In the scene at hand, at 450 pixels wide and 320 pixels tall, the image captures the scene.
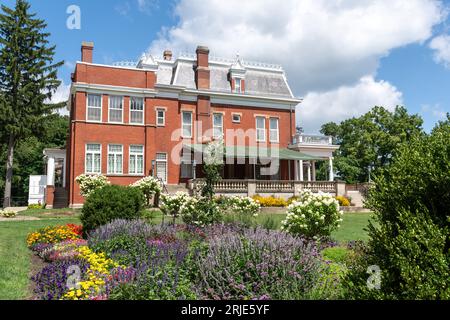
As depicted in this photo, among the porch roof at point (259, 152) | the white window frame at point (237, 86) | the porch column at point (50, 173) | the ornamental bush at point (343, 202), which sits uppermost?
the white window frame at point (237, 86)

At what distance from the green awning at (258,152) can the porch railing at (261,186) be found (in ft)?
12.0

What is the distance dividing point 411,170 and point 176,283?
3391 millimetres

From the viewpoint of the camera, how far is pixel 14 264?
8.84 metres

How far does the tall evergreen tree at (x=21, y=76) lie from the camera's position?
33.3 m

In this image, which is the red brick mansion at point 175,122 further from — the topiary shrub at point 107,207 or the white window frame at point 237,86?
the topiary shrub at point 107,207

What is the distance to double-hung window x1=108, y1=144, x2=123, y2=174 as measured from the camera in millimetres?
28359

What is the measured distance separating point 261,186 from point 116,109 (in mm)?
11744

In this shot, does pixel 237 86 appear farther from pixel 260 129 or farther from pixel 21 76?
pixel 21 76

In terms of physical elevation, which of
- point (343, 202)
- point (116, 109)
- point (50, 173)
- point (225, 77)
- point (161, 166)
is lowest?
point (343, 202)

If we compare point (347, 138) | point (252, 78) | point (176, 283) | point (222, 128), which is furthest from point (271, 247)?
point (347, 138)

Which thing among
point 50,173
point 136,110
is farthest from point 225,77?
point 50,173

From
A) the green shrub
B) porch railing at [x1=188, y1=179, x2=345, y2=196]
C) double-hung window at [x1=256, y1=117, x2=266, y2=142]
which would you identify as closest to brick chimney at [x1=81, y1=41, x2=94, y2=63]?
porch railing at [x1=188, y1=179, x2=345, y2=196]

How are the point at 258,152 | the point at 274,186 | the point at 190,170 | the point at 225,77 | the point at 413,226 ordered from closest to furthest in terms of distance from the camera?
the point at 413,226, the point at 274,186, the point at 190,170, the point at 258,152, the point at 225,77

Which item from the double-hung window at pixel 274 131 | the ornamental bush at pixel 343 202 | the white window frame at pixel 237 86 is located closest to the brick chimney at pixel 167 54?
the white window frame at pixel 237 86
